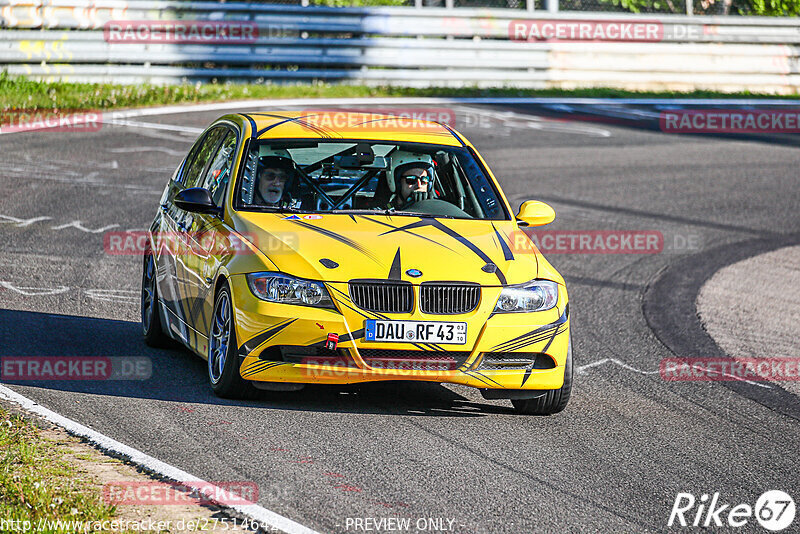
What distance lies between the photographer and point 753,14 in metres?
29.4

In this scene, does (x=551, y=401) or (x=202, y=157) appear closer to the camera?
(x=551, y=401)

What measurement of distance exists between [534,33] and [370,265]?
1922cm

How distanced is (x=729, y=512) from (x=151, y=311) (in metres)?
4.86

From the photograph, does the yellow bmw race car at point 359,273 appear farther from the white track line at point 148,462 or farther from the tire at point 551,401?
the white track line at point 148,462

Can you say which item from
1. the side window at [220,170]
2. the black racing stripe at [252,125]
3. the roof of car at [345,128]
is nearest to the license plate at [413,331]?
the side window at [220,170]

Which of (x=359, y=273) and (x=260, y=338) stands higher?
(x=359, y=273)

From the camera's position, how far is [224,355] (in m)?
7.61

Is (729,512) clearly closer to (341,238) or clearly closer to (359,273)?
(359,273)

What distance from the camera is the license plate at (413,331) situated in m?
7.19

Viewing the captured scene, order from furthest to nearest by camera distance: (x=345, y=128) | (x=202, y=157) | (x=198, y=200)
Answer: (x=202, y=157) < (x=345, y=128) < (x=198, y=200)

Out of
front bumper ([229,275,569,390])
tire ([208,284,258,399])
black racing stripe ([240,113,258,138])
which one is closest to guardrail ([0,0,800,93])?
black racing stripe ([240,113,258,138])

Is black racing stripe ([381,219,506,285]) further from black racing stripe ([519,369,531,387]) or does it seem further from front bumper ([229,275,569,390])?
black racing stripe ([519,369,531,387])

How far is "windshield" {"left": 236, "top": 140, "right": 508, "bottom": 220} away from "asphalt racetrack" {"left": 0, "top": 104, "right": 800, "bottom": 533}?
1249 millimetres

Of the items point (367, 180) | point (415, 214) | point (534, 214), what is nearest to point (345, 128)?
point (367, 180)
